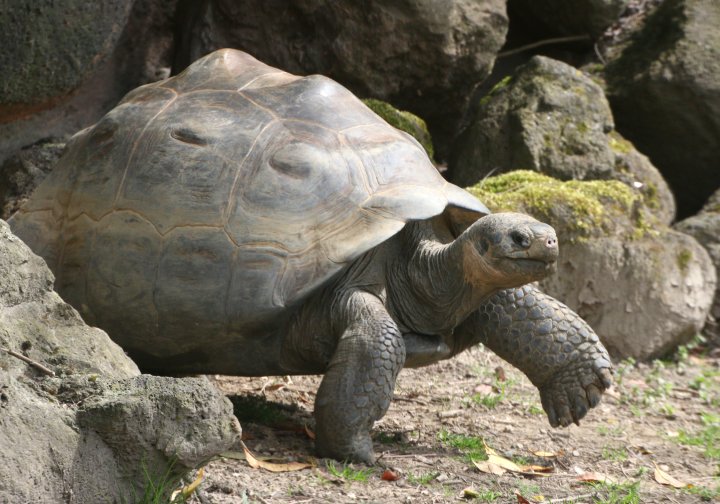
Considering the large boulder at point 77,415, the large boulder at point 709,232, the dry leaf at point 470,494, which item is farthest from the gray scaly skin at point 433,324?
the large boulder at point 709,232

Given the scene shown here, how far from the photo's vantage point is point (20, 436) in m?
2.54

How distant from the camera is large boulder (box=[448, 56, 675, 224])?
Answer: 7.32 m

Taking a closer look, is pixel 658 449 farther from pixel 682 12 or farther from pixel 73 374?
pixel 682 12

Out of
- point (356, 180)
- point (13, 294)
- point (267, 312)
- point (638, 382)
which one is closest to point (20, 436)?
point (13, 294)

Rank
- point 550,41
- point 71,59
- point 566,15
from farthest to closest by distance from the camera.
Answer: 1. point 550,41
2. point 566,15
3. point 71,59

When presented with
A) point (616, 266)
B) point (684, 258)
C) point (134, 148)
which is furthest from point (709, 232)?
point (134, 148)

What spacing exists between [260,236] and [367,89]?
3.32m

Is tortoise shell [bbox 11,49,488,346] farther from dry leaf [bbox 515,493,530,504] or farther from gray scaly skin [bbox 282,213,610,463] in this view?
dry leaf [bbox 515,493,530,504]

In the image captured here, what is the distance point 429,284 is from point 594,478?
108 centimetres

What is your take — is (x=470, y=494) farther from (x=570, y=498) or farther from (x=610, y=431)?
(x=610, y=431)

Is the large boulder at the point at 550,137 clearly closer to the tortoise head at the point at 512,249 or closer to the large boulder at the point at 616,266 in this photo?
the large boulder at the point at 616,266

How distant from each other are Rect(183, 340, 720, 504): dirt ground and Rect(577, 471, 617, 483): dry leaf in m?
0.01

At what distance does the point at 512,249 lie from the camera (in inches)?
158

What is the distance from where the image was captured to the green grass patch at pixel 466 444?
4.26 m
